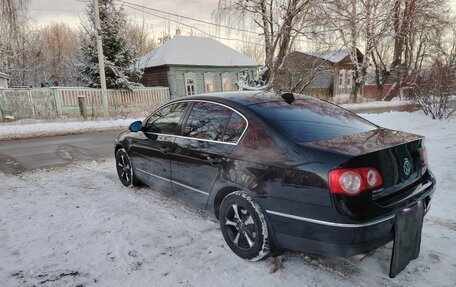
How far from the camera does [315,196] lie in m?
2.47

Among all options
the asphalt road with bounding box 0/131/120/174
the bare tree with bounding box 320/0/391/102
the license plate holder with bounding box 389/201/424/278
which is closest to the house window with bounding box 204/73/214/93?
the bare tree with bounding box 320/0/391/102

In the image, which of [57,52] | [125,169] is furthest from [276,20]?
[57,52]

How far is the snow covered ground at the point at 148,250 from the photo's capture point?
9.09 ft

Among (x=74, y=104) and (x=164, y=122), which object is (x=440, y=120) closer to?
(x=164, y=122)

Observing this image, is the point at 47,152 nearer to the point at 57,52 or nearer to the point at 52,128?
the point at 52,128

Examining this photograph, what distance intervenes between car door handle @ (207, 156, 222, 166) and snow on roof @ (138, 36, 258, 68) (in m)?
21.2

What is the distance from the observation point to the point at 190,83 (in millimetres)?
24797

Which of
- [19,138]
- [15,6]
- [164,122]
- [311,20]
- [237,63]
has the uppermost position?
[15,6]

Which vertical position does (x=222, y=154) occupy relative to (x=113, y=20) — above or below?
below

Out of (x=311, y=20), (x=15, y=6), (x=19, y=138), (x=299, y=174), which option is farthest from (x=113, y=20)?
(x=299, y=174)

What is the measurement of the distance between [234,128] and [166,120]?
1.40 meters

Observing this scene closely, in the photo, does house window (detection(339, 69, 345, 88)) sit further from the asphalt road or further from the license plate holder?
the license plate holder

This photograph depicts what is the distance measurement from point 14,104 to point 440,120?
62.3 ft

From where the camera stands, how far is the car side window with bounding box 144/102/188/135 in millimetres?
4080
